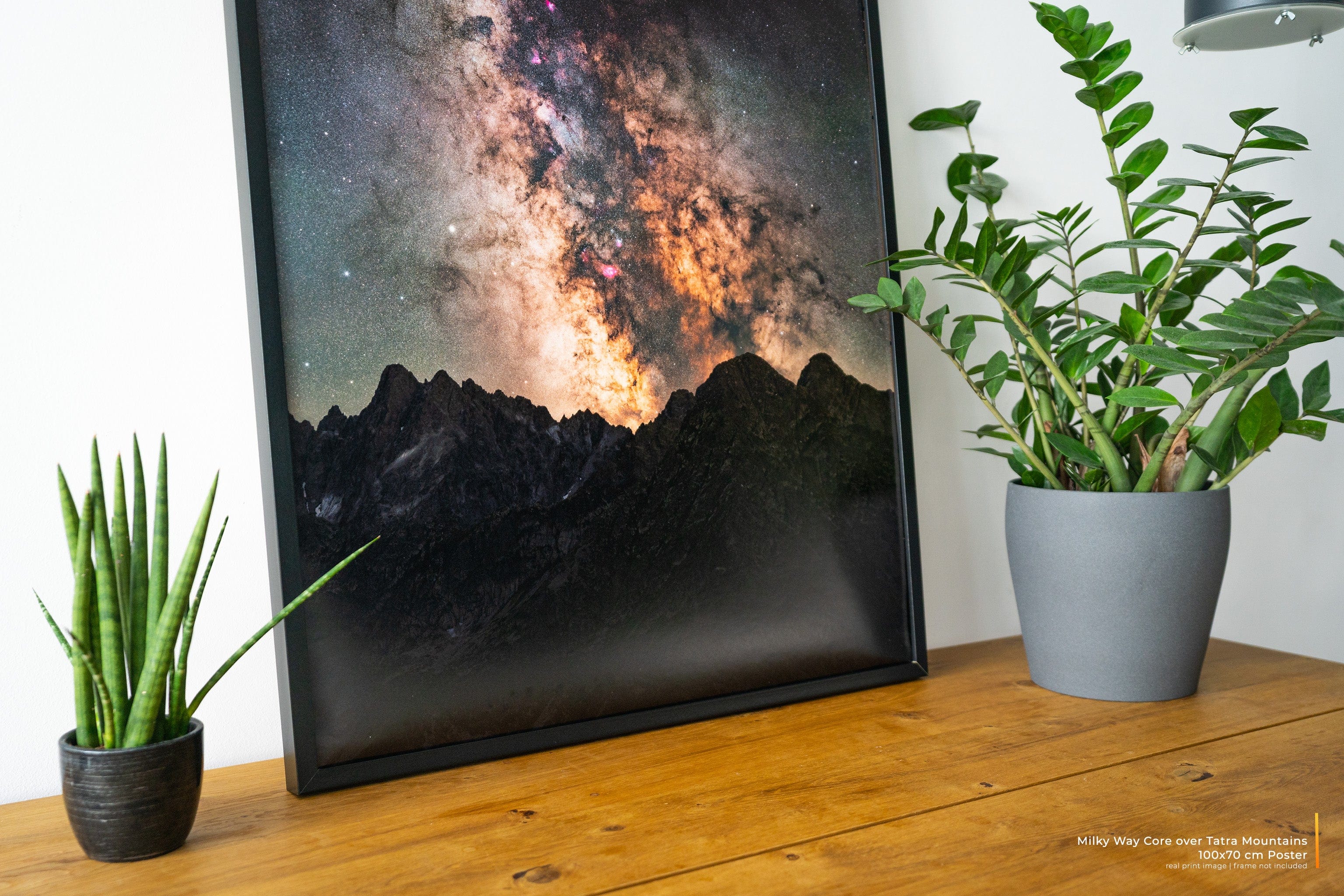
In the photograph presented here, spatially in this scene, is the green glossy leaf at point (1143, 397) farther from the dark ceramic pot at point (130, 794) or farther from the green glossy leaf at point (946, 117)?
the dark ceramic pot at point (130, 794)

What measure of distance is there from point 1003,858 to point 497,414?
546mm

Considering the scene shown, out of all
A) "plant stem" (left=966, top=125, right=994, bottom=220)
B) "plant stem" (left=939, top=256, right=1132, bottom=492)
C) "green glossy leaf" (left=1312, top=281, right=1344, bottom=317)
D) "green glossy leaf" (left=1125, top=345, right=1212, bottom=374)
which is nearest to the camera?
"green glossy leaf" (left=1312, top=281, right=1344, bottom=317)

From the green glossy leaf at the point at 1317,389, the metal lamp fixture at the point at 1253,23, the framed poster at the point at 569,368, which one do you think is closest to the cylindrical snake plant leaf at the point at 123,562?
the framed poster at the point at 569,368

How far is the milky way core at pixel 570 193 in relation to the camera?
784 mm

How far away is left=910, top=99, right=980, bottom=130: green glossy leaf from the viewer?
1085 millimetres

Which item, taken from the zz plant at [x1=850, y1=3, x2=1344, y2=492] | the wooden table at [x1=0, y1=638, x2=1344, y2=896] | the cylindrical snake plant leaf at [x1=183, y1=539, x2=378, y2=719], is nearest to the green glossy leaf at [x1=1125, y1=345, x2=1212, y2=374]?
the zz plant at [x1=850, y1=3, x2=1344, y2=492]

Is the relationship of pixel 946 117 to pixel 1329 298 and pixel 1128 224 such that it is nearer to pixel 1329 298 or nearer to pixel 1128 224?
pixel 1128 224

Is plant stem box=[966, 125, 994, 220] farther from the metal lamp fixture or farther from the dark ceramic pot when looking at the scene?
the dark ceramic pot

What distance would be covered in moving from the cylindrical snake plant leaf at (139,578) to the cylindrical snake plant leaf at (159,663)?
14 millimetres

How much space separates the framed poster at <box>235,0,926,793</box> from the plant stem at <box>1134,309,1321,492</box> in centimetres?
25

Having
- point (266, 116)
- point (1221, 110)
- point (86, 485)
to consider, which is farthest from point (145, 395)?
point (1221, 110)

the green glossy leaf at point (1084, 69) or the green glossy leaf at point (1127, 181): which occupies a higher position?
the green glossy leaf at point (1084, 69)

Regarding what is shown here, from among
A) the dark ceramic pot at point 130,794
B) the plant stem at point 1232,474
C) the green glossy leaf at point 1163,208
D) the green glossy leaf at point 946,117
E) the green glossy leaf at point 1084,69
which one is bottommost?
the dark ceramic pot at point 130,794

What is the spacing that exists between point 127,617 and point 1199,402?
3.06ft
